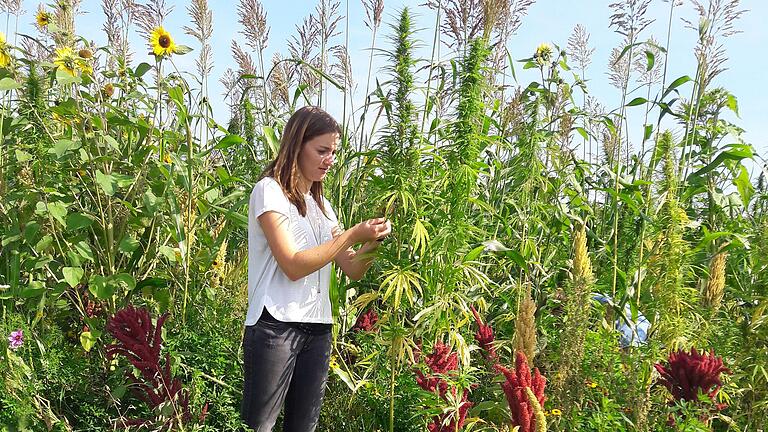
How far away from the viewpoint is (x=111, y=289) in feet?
9.93

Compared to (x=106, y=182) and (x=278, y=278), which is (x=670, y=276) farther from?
(x=106, y=182)

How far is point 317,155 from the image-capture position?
2404 mm

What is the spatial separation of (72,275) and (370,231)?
1.47 m

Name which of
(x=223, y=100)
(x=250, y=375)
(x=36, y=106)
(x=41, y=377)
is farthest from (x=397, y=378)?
(x=223, y=100)

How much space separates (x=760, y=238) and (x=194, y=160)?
2456mm

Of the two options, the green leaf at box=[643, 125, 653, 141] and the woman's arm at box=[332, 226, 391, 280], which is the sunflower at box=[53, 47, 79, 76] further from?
the green leaf at box=[643, 125, 653, 141]

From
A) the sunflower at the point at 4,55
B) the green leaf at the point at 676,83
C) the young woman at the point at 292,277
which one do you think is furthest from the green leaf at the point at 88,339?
the green leaf at the point at 676,83

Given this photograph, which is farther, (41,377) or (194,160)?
(194,160)

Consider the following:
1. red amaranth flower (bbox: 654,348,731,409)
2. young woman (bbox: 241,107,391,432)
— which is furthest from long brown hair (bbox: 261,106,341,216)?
red amaranth flower (bbox: 654,348,731,409)

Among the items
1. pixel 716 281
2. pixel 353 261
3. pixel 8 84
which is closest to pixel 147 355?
pixel 353 261

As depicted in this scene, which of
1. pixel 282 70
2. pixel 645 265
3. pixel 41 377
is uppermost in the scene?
pixel 282 70

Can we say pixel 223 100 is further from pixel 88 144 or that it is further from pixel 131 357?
pixel 131 357

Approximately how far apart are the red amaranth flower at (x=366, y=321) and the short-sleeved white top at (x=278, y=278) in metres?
0.66

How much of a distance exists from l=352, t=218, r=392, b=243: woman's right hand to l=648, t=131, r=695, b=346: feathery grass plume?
1205 mm
